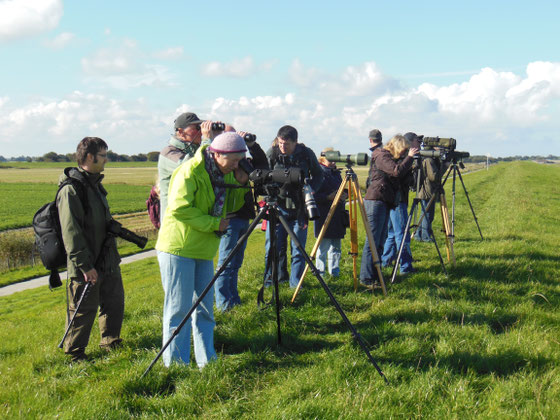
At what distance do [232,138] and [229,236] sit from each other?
231 cm

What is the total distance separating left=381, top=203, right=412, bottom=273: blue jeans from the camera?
24.2 ft

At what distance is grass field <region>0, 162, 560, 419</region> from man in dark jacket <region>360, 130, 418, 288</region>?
0.39 metres

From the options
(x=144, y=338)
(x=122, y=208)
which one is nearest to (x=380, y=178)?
(x=144, y=338)

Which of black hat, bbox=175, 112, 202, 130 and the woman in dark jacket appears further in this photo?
the woman in dark jacket

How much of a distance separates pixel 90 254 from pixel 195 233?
1.34 meters

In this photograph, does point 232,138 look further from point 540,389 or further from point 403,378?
point 540,389

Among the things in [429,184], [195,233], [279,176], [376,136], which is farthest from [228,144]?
[429,184]

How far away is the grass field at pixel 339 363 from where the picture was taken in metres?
3.30

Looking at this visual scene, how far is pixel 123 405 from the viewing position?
3395 millimetres

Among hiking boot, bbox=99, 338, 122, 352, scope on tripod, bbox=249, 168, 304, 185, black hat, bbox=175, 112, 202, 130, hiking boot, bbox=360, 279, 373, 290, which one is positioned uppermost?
black hat, bbox=175, 112, 202, 130

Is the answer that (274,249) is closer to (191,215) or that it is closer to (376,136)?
(191,215)

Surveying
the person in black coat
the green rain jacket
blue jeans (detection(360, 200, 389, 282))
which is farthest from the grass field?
the green rain jacket

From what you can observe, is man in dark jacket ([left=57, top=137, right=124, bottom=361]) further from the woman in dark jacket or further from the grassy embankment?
the grassy embankment

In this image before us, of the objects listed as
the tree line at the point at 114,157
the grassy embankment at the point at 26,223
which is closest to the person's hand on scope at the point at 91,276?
the grassy embankment at the point at 26,223
